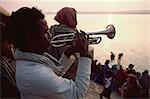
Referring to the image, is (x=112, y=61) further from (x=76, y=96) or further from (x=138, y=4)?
(x=76, y=96)

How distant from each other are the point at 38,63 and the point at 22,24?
9 cm

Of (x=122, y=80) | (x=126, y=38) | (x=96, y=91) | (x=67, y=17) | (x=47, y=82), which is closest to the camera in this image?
(x=47, y=82)

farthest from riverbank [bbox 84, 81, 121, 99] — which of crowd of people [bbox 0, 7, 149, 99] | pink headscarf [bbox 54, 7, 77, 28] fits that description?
crowd of people [bbox 0, 7, 149, 99]

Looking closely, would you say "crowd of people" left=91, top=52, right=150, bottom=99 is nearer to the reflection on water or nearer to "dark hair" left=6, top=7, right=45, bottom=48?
the reflection on water

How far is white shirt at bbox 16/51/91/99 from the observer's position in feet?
2.84

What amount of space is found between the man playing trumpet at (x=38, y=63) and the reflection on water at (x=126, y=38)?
10.0 ft

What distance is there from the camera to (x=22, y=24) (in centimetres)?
91

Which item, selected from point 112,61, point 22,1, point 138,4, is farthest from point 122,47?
point 22,1

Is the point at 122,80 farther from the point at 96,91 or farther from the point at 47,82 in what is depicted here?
the point at 47,82

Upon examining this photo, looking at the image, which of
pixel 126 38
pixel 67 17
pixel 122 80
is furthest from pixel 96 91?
pixel 67 17

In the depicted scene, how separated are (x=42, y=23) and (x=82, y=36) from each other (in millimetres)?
94

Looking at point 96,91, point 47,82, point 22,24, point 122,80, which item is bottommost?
point 96,91

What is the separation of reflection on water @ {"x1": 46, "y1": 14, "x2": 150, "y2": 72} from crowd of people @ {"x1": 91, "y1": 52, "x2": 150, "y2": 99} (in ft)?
1.41

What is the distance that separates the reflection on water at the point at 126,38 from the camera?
4186 mm
